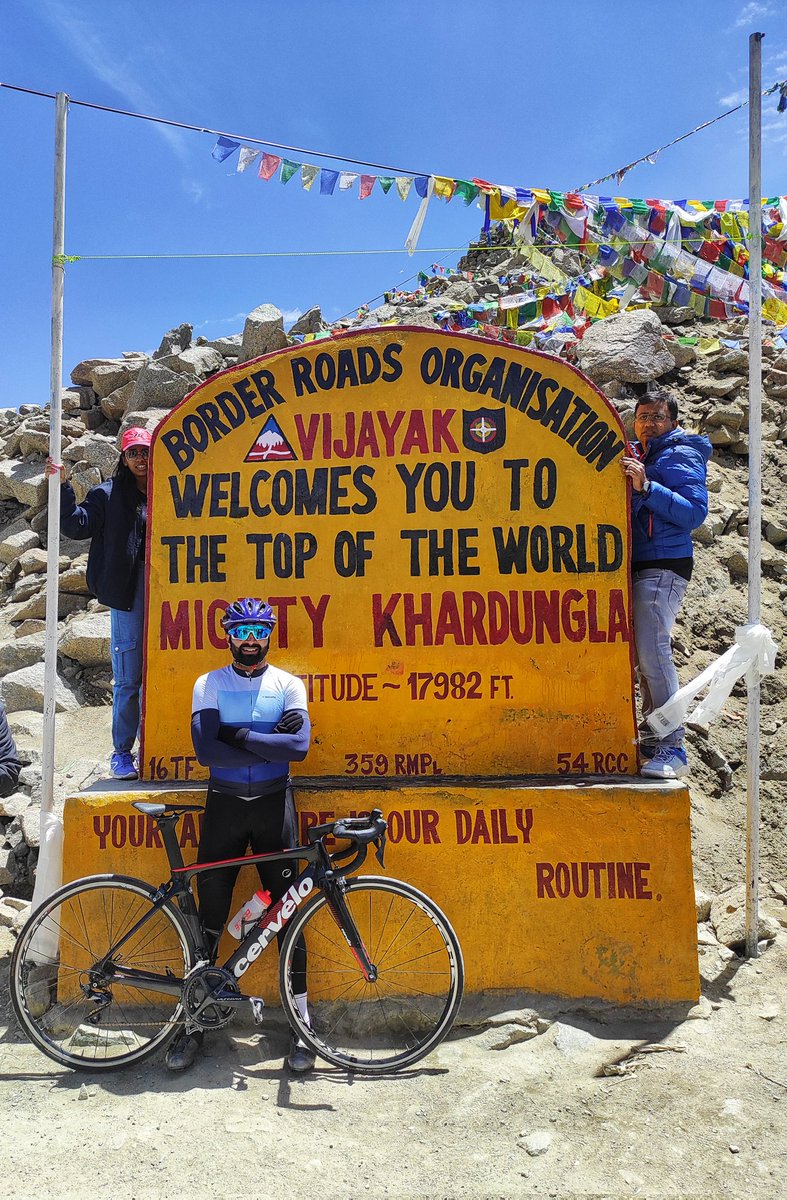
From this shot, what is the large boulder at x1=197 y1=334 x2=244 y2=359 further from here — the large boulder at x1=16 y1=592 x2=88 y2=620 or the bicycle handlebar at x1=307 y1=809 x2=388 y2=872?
the bicycle handlebar at x1=307 y1=809 x2=388 y2=872

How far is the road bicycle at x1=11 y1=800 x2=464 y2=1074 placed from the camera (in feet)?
13.3

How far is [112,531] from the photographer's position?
531 cm

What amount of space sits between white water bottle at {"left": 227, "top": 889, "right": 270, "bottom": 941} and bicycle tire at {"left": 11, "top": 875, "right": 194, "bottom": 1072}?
244 millimetres

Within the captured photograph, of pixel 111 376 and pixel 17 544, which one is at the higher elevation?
pixel 111 376

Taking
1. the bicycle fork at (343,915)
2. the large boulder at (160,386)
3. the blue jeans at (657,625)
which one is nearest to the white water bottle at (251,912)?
the bicycle fork at (343,915)

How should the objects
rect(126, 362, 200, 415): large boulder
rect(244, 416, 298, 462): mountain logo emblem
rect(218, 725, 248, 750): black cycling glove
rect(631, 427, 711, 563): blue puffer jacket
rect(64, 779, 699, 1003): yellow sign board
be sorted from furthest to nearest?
rect(126, 362, 200, 415): large boulder, rect(244, 416, 298, 462): mountain logo emblem, rect(631, 427, 711, 563): blue puffer jacket, rect(64, 779, 699, 1003): yellow sign board, rect(218, 725, 248, 750): black cycling glove

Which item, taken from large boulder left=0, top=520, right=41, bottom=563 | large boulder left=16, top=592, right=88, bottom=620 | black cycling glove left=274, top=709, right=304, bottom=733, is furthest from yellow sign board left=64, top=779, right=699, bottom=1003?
large boulder left=0, top=520, right=41, bottom=563

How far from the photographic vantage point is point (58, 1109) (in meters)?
3.78

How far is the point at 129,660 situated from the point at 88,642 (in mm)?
5101

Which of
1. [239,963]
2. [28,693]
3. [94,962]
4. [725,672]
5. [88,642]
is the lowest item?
[94,962]

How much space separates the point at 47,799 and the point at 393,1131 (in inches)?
106

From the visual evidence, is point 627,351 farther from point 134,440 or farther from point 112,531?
point 112,531

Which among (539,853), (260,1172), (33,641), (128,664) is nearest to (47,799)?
(128,664)

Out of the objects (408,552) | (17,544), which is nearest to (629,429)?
(408,552)
